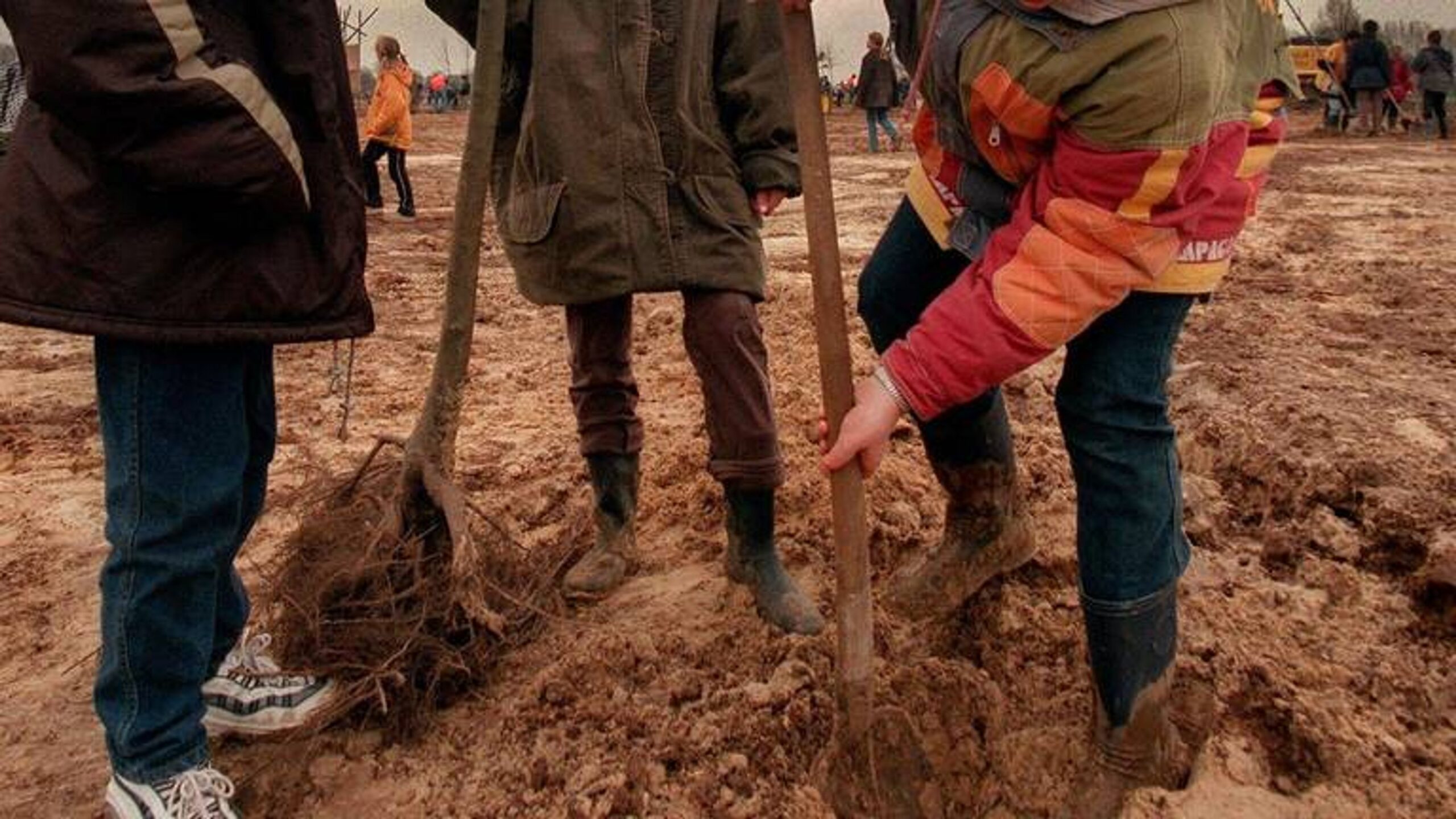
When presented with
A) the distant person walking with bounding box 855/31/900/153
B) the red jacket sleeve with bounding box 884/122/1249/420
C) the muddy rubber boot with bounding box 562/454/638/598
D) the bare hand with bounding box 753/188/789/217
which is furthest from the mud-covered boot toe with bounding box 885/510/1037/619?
the distant person walking with bounding box 855/31/900/153

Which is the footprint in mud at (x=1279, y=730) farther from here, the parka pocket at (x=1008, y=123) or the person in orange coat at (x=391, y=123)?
the person in orange coat at (x=391, y=123)

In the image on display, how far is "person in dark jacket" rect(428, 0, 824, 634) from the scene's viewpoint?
2568 mm

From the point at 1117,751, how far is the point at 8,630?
2476 mm

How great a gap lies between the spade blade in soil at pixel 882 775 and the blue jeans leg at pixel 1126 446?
44 centimetres

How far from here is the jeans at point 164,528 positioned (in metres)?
1.78

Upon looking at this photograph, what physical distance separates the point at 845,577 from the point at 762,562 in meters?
0.65

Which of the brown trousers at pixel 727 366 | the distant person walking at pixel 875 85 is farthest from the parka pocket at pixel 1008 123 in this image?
the distant person walking at pixel 875 85

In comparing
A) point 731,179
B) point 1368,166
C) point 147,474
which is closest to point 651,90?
point 731,179

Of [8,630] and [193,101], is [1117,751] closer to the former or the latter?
[193,101]

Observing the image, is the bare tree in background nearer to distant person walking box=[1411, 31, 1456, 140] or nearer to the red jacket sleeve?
distant person walking box=[1411, 31, 1456, 140]

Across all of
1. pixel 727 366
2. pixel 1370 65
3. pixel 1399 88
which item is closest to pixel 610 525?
pixel 727 366

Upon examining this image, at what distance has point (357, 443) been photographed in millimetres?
4266

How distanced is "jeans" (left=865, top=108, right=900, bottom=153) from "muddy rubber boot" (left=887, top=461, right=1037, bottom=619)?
51.7 ft

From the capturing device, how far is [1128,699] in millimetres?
2018
